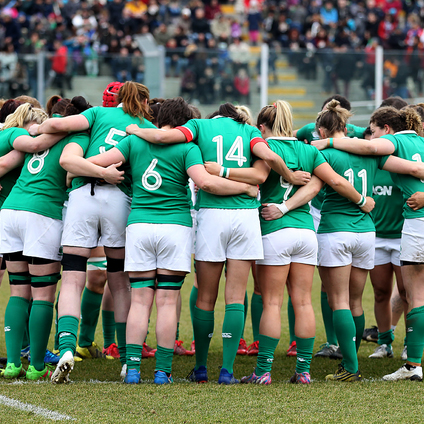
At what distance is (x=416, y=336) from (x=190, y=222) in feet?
6.78

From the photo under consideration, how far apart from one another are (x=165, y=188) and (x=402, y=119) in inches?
85.7

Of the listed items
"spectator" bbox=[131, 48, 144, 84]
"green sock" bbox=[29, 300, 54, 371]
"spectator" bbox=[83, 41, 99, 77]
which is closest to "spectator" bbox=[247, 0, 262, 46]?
"spectator" bbox=[131, 48, 144, 84]

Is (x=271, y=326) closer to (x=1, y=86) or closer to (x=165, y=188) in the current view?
(x=165, y=188)

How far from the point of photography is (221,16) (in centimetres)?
2011

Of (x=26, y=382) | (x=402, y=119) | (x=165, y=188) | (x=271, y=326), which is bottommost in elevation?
(x=26, y=382)

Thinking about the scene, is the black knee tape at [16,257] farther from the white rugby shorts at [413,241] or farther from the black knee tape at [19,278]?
the white rugby shorts at [413,241]

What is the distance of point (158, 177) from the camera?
15.7 feet

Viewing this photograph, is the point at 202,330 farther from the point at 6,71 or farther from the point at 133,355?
the point at 6,71

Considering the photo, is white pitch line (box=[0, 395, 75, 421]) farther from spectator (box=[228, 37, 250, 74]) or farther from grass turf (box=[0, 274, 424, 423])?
spectator (box=[228, 37, 250, 74])

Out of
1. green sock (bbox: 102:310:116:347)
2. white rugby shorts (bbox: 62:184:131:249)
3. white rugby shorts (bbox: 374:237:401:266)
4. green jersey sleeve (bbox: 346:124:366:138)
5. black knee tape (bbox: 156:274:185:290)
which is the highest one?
green jersey sleeve (bbox: 346:124:366:138)

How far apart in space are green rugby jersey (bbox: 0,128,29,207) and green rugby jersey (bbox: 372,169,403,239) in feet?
10.6

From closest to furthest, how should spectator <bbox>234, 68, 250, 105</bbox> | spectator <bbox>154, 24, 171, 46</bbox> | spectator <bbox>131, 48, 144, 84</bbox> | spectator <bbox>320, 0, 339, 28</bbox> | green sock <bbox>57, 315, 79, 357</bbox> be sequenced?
green sock <bbox>57, 315, 79, 357</bbox> < spectator <bbox>131, 48, 144, 84</bbox> < spectator <bbox>234, 68, 250, 105</bbox> < spectator <bbox>154, 24, 171, 46</bbox> < spectator <bbox>320, 0, 339, 28</bbox>

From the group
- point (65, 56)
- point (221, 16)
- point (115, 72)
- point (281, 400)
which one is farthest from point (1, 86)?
point (281, 400)

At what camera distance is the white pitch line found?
3865mm
